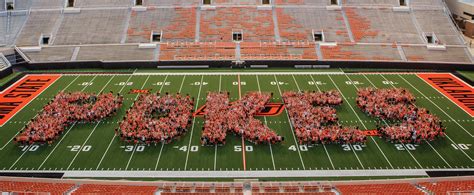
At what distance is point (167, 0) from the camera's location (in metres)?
40.2

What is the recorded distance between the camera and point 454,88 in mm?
27281

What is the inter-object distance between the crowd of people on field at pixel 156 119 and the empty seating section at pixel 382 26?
1935 cm

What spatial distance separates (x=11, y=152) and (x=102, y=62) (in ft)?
45.7

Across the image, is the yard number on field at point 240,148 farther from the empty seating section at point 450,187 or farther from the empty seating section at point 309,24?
the empty seating section at point 309,24

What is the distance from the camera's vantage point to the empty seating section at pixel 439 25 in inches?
1382

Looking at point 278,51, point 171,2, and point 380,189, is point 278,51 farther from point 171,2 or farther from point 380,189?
point 380,189

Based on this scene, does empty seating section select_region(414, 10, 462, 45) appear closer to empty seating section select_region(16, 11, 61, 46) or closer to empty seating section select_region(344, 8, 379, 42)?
empty seating section select_region(344, 8, 379, 42)

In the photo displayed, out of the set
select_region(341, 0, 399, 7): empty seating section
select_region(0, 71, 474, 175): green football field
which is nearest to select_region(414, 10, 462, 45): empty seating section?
select_region(341, 0, 399, 7): empty seating section

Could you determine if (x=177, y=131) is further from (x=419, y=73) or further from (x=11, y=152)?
(x=419, y=73)

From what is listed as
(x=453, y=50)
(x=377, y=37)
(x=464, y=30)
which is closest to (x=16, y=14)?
(x=377, y=37)

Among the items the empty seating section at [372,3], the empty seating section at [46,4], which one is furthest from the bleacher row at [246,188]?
the empty seating section at [46,4]

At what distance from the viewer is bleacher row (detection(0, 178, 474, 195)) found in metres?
14.3

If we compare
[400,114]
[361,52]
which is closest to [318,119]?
[400,114]

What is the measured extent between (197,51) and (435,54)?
66.4 ft
